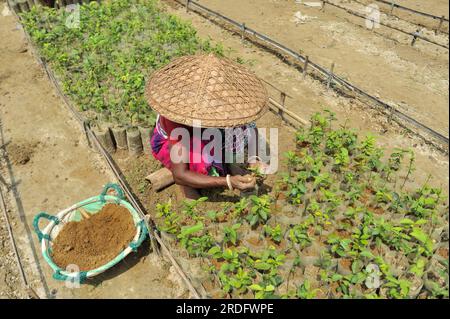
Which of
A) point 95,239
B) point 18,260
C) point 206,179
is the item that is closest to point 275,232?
point 206,179

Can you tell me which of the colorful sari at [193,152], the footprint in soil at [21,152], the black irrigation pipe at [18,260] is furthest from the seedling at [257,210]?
the footprint in soil at [21,152]

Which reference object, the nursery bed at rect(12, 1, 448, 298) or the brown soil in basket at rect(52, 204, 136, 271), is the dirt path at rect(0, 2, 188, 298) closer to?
the brown soil in basket at rect(52, 204, 136, 271)

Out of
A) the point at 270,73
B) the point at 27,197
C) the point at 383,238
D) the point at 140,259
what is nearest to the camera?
the point at 383,238

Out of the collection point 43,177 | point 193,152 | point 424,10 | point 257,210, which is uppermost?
point 193,152

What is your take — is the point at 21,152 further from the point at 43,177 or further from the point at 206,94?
the point at 206,94
